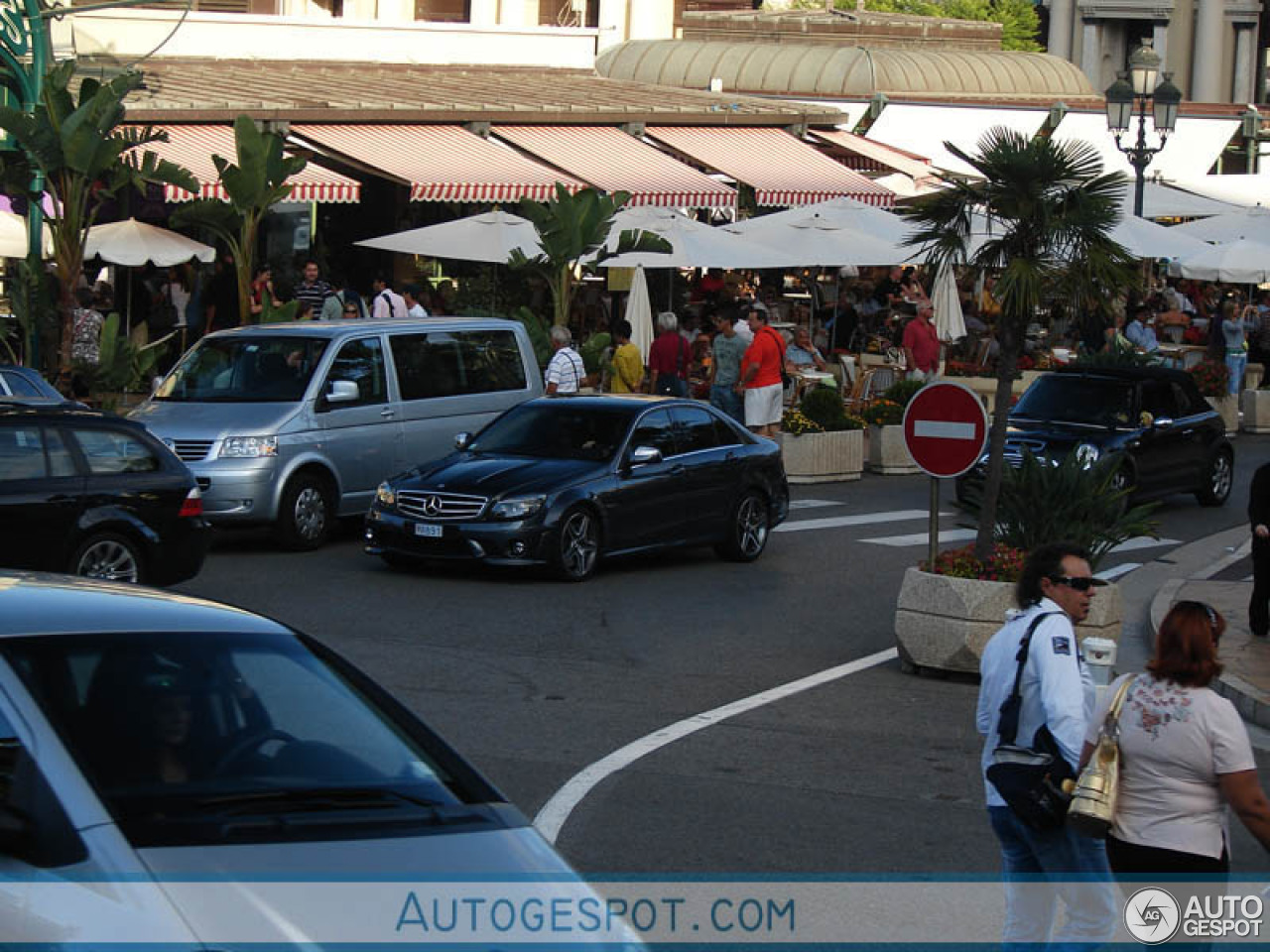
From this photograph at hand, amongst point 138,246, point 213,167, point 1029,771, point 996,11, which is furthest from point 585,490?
point 996,11

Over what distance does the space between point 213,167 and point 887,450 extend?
10.8 metres

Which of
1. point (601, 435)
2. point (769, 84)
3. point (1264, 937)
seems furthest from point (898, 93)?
point (1264, 937)

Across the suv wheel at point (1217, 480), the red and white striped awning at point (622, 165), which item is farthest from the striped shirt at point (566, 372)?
the red and white striped awning at point (622, 165)

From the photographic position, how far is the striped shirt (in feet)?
70.6

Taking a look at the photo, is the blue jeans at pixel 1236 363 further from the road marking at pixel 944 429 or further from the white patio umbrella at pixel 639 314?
the road marking at pixel 944 429

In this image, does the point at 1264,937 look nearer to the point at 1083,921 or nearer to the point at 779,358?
the point at 1083,921

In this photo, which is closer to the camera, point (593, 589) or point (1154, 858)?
point (1154, 858)

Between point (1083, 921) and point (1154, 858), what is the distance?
0.45 meters

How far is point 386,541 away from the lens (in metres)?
16.2

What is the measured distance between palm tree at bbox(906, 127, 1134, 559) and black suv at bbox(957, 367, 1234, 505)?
26.4ft

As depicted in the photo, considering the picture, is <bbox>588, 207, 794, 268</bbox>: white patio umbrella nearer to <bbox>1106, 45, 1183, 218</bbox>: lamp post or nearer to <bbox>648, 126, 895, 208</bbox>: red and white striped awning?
<bbox>648, 126, 895, 208</bbox>: red and white striped awning

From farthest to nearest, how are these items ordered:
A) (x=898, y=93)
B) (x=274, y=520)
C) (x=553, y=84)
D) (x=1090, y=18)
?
1. (x=1090, y=18)
2. (x=898, y=93)
3. (x=553, y=84)
4. (x=274, y=520)

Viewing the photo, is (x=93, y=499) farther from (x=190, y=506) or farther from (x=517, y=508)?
(x=517, y=508)

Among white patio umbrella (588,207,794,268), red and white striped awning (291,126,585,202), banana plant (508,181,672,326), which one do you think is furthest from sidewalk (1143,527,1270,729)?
red and white striped awning (291,126,585,202)
